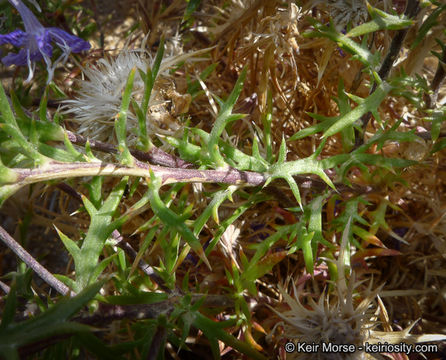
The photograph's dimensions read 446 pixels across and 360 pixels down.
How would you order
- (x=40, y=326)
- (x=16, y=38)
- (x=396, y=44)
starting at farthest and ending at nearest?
(x=16, y=38) → (x=396, y=44) → (x=40, y=326)

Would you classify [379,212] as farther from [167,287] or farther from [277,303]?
[167,287]

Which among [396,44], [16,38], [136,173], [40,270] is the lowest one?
[40,270]

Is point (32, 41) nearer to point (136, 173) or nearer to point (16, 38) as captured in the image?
point (16, 38)

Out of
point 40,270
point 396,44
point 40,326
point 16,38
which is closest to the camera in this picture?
point 40,326

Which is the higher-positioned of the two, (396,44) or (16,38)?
(16,38)

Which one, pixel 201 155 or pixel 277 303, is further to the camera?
pixel 277 303

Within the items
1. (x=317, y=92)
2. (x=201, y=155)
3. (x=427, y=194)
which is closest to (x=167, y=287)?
(x=201, y=155)

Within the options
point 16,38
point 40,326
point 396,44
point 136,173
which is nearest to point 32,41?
point 16,38

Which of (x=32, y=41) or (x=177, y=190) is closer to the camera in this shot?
(x=177, y=190)

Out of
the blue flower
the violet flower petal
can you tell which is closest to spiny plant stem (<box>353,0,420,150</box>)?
the blue flower

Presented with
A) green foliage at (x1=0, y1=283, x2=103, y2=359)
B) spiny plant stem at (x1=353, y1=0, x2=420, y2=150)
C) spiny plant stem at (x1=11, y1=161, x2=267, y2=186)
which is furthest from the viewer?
spiny plant stem at (x1=353, y1=0, x2=420, y2=150)

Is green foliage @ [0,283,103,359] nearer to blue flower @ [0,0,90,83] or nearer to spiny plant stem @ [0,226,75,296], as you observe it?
spiny plant stem @ [0,226,75,296]
